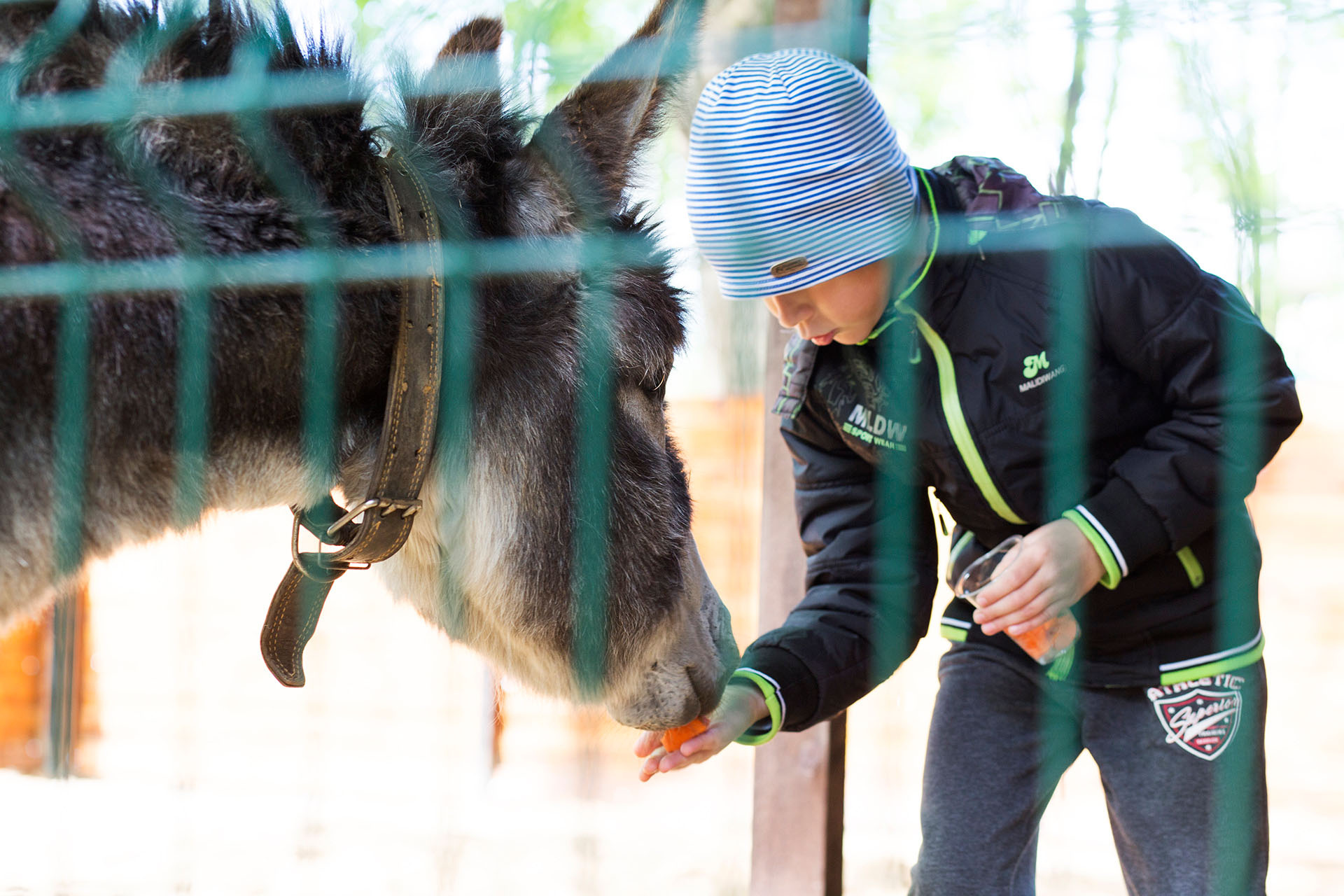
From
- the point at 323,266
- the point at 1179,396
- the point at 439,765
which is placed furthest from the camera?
the point at 439,765

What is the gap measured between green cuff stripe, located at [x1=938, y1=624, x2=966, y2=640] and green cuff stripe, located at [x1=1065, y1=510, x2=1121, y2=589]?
0.36m

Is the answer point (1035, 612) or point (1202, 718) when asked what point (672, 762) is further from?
point (1202, 718)

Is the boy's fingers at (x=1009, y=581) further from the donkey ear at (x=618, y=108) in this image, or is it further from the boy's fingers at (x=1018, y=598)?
the donkey ear at (x=618, y=108)

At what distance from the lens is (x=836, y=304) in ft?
5.02

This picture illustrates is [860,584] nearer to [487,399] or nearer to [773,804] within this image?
[773,804]

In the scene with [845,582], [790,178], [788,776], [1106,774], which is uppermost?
[790,178]

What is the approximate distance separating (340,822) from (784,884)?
2.77 m

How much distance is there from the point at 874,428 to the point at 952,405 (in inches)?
5.5

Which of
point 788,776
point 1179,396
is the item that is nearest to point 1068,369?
point 1179,396

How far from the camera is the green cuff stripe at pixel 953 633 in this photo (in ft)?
5.92

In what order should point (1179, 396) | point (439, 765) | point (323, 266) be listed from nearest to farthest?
point (323, 266) < point (1179, 396) < point (439, 765)

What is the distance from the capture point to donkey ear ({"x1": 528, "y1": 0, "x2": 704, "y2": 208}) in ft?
4.41

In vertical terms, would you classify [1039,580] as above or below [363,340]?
below

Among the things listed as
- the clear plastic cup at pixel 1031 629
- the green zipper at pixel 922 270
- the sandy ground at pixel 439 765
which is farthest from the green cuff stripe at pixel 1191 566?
the sandy ground at pixel 439 765
